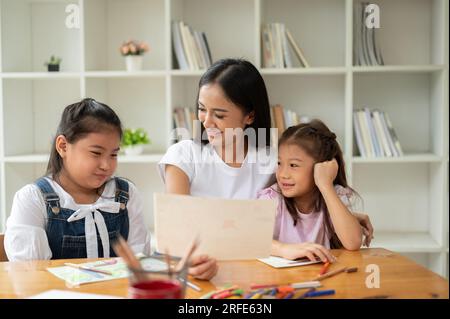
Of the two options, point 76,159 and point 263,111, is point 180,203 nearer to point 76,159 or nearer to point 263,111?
point 76,159

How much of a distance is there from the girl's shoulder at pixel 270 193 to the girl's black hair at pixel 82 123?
47 cm

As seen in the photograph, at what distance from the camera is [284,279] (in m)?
1.22

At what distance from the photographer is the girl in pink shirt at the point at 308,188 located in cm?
168

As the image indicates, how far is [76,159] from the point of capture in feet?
5.59

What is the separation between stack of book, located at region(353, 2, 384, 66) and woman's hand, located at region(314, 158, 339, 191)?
4.35 ft

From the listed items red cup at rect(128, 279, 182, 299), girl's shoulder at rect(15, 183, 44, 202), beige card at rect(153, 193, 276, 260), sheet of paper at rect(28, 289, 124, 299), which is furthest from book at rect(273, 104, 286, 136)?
red cup at rect(128, 279, 182, 299)

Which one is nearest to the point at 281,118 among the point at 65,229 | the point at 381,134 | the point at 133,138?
the point at 381,134

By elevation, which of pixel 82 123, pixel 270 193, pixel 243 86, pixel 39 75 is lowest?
pixel 270 193

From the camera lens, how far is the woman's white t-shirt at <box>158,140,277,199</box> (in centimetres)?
193

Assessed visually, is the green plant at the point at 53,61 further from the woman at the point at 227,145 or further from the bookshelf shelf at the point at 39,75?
the woman at the point at 227,145

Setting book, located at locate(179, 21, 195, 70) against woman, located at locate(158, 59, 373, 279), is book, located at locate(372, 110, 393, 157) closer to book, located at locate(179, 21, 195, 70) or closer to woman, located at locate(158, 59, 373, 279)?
book, located at locate(179, 21, 195, 70)

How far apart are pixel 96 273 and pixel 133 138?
1.76 meters

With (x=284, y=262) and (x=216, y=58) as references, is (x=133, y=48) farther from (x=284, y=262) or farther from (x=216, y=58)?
(x=284, y=262)

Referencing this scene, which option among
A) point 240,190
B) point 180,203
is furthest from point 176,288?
point 240,190
